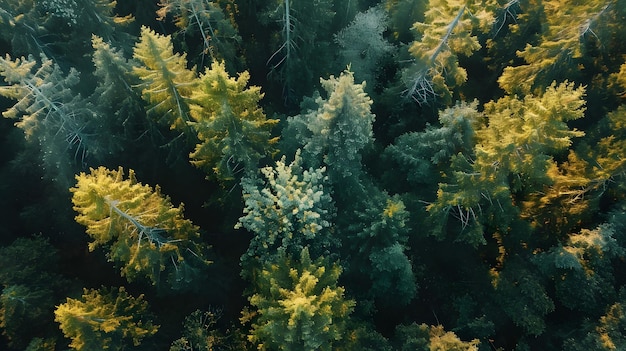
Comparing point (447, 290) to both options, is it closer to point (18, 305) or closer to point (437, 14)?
point (437, 14)

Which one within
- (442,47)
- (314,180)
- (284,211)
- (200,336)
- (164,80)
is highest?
(442,47)

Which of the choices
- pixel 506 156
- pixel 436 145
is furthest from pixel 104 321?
pixel 506 156

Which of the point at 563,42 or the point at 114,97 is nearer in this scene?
the point at 114,97

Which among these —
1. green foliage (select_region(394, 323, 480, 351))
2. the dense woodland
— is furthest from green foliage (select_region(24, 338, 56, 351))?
green foliage (select_region(394, 323, 480, 351))

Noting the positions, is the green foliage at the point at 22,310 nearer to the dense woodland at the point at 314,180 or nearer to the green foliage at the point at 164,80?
the dense woodland at the point at 314,180

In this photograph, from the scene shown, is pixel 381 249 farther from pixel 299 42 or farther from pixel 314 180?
pixel 299 42

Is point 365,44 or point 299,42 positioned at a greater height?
point 365,44
